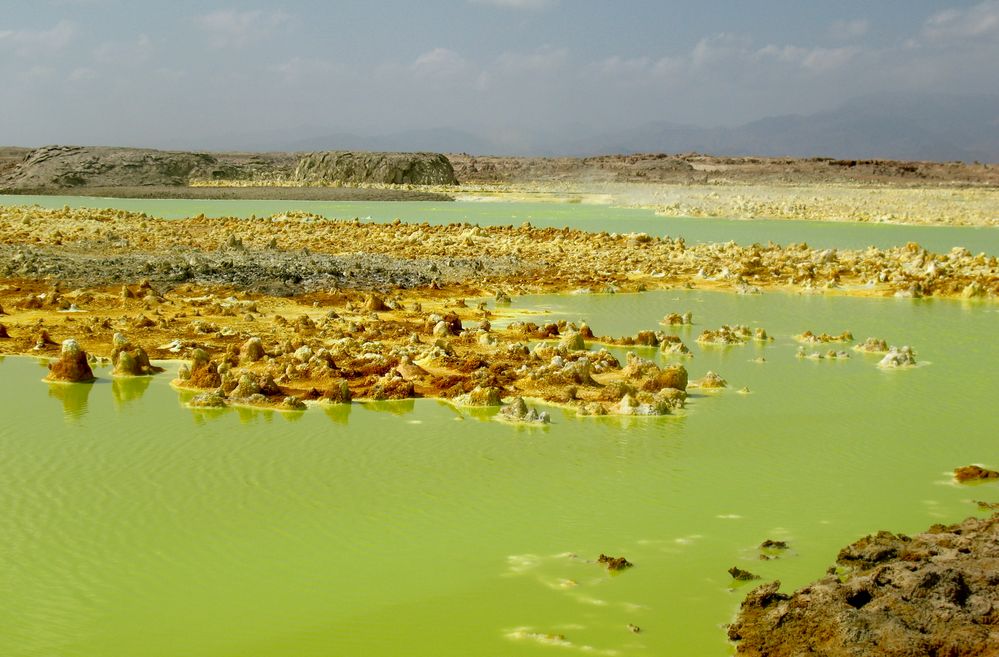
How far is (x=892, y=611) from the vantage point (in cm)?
400

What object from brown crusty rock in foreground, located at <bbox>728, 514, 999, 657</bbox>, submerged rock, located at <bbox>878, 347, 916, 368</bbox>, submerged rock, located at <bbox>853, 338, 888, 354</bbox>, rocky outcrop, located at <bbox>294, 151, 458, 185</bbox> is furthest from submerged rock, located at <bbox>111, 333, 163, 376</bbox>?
rocky outcrop, located at <bbox>294, 151, 458, 185</bbox>

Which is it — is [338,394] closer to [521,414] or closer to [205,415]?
[205,415]

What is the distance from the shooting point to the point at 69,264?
674 inches

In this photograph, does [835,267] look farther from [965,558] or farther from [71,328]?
[965,558]

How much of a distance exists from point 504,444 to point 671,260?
13188 millimetres

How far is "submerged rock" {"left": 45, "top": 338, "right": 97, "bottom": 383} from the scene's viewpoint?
30.6 feet

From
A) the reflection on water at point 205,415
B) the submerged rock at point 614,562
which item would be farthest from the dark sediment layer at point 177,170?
the submerged rock at point 614,562

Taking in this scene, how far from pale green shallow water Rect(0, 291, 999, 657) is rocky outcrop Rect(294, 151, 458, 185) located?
190ft

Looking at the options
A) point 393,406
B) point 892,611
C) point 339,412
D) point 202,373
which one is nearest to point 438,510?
point 339,412

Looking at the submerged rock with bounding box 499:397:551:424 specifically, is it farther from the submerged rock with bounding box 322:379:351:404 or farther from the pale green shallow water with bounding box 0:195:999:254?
the pale green shallow water with bounding box 0:195:999:254

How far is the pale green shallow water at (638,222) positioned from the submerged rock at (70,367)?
18.4m

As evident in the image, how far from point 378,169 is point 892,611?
65088mm

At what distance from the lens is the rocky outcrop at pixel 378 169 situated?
6700 centimetres

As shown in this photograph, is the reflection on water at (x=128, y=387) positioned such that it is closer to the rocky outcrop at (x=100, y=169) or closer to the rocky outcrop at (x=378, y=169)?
the rocky outcrop at (x=100, y=169)
